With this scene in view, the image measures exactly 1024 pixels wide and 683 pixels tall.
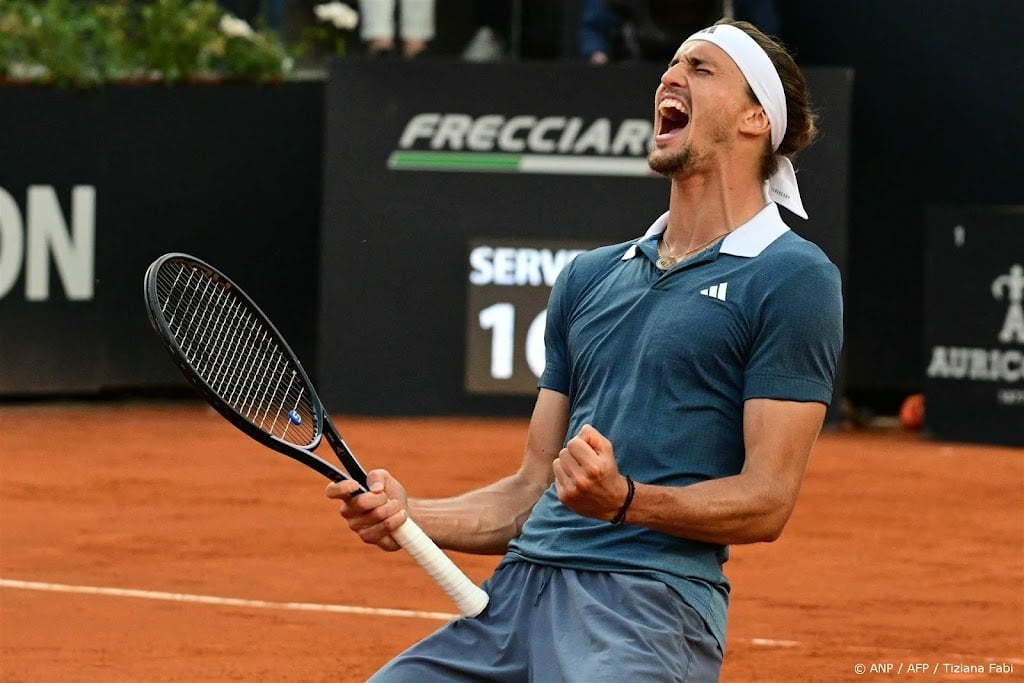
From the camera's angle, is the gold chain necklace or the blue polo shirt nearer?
the blue polo shirt

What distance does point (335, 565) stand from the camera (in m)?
6.53

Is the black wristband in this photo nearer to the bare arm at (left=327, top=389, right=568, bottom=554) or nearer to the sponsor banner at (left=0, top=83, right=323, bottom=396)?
the bare arm at (left=327, top=389, right=568, bottom=554)

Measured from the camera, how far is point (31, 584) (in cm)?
608

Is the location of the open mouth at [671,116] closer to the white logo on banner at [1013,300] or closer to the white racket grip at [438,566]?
the white racket grip at [438,566]

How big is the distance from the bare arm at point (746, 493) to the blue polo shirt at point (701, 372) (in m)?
0.04

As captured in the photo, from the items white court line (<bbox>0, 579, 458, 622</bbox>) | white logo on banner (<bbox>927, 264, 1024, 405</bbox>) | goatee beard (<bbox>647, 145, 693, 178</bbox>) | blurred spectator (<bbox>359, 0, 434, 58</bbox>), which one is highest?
goatee beard (<bbox>647, 145, 693, 178</bbox>)

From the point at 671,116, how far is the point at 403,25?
8.56 meters

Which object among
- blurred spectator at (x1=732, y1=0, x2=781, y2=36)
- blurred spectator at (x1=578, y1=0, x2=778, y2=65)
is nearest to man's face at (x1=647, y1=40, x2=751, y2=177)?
blurred spectator at (x1=578, y1=0, x2=778, y2=65)

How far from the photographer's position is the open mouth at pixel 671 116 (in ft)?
10.1

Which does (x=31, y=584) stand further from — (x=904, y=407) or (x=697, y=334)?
(x=904, y=407)

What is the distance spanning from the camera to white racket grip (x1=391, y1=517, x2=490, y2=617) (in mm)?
3033

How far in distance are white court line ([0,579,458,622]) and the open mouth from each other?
280 centimetres

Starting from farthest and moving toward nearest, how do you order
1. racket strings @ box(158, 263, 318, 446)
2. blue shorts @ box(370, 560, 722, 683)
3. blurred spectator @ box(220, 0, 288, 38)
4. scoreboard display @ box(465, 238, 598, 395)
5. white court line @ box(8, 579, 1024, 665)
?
blurred spectator @ box(220, 0, 288, 38) → scoreboard display @ box(465, 238, 598, 395) → white court line @ box(8, 579, 1024, 665) → racket strings @ box(158, 263, 318, 446) → blue shorts @ box(370, 560, 722, 683)

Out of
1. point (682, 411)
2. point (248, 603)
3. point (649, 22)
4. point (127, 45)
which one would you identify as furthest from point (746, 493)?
point (127, 45)
